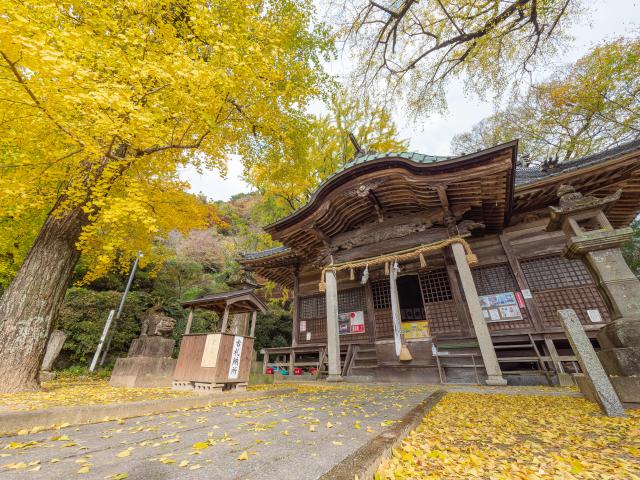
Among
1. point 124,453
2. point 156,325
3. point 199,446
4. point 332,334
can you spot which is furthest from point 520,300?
point 156,325

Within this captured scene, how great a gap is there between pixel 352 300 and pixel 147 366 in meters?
7.36

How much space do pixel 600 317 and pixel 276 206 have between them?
14409mm

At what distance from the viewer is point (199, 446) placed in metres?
2.32

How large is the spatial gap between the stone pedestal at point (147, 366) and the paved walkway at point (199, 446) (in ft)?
16.0

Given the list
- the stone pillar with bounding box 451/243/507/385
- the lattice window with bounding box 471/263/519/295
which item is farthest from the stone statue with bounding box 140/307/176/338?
the lattice window with bounding box 471/263/519/295

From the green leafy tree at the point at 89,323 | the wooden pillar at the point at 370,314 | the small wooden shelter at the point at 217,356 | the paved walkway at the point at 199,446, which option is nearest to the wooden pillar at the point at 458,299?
the wooden pillar at the point at 370,314

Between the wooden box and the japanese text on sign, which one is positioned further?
the japanese text on sign

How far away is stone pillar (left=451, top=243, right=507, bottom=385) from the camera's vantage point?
21.2 feet

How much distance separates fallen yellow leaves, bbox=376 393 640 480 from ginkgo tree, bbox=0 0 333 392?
632 centimetres

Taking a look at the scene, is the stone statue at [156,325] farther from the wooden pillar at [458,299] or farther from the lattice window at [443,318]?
the wooden pillar at [458,299]

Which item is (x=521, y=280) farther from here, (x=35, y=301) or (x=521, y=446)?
(x=35, y=301)

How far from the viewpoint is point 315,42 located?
11.0 m

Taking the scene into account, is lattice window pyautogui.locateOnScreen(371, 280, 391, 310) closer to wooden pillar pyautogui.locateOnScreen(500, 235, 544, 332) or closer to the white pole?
wooden pillar pyautogui.locateOnScreen(500, 235, 544, 332)

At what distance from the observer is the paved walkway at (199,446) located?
1.83m
